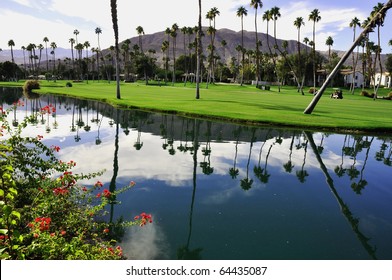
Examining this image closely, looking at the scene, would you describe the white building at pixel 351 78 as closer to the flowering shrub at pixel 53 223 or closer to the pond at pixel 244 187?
the pond at pixel 244 187

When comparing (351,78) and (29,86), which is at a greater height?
(351,78)

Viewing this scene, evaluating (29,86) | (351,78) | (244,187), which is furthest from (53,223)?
(351,78)

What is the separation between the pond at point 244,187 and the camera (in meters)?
10.4

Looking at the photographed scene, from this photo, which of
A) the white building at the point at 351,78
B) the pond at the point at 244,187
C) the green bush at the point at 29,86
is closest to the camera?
the pond at the point at 244,187

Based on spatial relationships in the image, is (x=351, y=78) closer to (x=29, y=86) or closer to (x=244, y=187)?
(x=29, y=86)

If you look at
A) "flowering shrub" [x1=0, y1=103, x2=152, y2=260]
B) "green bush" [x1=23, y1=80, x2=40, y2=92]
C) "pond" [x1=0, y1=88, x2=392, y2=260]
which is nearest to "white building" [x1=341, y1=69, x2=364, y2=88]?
"green bush" [x1=23, y1=80, x2=40, y2=92]

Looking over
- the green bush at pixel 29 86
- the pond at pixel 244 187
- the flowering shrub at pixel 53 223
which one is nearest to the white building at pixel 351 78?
the green bush at pixel 29 86

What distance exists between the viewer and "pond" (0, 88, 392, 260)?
10406mm

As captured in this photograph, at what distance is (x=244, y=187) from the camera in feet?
51.6

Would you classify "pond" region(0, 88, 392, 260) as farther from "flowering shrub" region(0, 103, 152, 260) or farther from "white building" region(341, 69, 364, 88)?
"white building" region(341, 69, 364, 88)

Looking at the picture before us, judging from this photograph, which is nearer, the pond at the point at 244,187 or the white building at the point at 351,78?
the pond at the point at 244,187

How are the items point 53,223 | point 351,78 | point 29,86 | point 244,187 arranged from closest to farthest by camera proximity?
point 53,223, point 244,187, point 29,86, point 351,78
